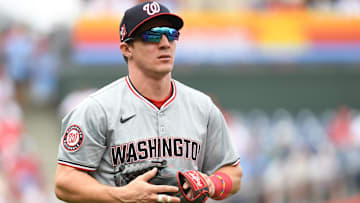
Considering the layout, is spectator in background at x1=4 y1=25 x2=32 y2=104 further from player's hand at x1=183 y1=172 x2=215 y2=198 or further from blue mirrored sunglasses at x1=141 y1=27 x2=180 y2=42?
player's hand at x1=183 y1=172 x2=215 y2=198

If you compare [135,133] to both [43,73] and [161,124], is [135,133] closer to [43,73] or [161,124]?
[161,124]

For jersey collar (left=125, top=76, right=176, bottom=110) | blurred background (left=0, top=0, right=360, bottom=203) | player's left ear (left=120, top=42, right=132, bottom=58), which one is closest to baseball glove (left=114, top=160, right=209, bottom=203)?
jersey collar (left=125, top=76, right=176, bottom=110)

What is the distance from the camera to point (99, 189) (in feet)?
9.56

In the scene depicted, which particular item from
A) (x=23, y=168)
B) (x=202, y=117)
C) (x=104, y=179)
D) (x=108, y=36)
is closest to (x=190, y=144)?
(x=202, y=117)

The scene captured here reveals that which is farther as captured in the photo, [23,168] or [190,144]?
[23,168]

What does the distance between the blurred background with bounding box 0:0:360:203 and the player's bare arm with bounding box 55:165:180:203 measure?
293 inches

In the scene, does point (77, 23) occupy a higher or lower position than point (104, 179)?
higher

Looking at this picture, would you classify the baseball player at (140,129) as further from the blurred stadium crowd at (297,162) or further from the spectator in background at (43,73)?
the spectator in background at (43,73)

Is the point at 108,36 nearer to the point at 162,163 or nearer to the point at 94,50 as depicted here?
the point at 94,50

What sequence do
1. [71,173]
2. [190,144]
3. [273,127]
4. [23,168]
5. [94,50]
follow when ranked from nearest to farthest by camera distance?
[71,173], [190,144], [23,168], [273,127], [94,50]

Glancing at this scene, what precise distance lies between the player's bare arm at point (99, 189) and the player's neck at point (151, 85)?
1.42 ft

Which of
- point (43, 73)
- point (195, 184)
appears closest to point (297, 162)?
point (43, 73)

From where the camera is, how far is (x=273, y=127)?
1293 cm

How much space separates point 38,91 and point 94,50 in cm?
164
